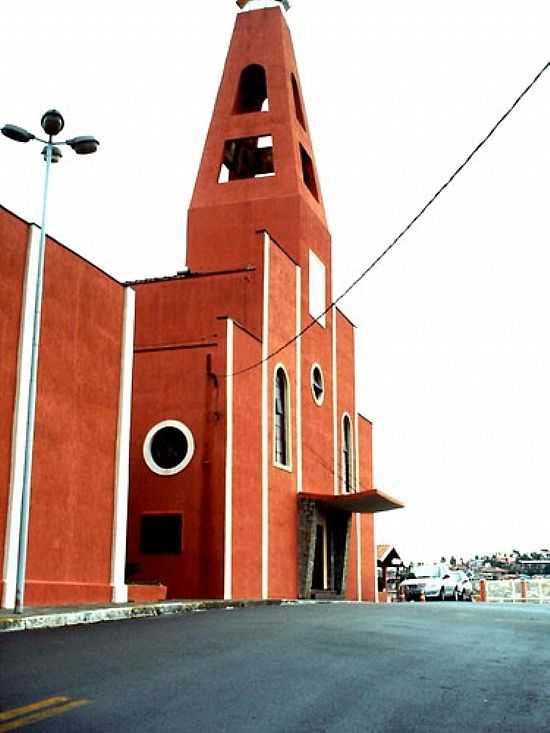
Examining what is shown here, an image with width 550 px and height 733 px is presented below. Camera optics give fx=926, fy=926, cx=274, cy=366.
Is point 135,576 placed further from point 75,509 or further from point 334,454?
point 334,454

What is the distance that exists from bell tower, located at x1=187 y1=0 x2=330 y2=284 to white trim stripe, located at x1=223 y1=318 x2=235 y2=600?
4.11 metres

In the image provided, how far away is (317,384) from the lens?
31.0 meters

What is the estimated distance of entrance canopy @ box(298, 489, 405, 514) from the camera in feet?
90.3

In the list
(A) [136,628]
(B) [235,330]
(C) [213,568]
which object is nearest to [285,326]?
(B) [235,330]

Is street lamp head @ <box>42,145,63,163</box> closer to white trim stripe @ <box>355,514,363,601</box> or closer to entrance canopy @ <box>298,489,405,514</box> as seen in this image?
entrance canopy @ <box>298,489,405,514</box>

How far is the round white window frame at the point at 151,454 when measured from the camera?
79.1 feet

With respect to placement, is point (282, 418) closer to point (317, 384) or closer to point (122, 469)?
point (317, 384)

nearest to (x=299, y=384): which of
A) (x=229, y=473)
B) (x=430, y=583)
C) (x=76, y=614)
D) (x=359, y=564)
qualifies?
(x=229, y=473)

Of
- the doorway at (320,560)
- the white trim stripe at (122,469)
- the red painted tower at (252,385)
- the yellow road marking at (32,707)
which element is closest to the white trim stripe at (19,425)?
the white trim stripe at (122,469)

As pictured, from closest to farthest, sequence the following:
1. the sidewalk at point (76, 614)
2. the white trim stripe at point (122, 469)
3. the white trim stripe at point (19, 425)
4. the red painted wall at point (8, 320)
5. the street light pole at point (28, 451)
Answer: the sidewalk at point (76, 614) < the street light pole at point (28, 451) < the white trim stripe at point (19, 425) < the red painted wall at point (8, 320) < the white trim stripe at point (122, 469)

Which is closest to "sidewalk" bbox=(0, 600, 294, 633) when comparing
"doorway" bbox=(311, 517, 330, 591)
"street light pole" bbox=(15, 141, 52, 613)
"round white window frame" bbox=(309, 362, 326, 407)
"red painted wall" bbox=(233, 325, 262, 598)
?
"street light pole" bbox=(15, 141, 52, 613)

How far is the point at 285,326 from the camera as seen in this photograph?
2830cm

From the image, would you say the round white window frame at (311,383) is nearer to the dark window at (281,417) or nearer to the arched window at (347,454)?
the dark window at (281,417)

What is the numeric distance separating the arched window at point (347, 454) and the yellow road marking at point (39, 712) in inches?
1100
